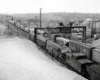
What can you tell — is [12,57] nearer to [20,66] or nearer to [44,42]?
[20,66]

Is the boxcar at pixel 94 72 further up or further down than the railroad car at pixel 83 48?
→ further down

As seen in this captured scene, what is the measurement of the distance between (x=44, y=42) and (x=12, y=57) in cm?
919

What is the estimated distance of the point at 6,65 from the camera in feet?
62.4

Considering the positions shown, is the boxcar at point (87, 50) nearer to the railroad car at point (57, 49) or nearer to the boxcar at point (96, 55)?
the boxcar at point (96, 55)

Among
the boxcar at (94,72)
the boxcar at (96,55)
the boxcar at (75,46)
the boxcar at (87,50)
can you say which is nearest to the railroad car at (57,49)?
the boxcar at (75,46)

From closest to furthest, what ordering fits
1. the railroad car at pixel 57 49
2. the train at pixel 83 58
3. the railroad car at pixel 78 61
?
the train at pixel 83 58, the railroad car at pixel 78 61, the railroad car at pixel 57 49

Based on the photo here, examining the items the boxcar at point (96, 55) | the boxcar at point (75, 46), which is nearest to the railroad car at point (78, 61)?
the boxcar at point (96, 55)

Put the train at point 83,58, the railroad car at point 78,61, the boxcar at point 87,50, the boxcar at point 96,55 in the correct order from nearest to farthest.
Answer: the train at point 83,58 → the railroad car at point 78,61 → the boxcar at point 96,55 → the boxcar at point 87,50

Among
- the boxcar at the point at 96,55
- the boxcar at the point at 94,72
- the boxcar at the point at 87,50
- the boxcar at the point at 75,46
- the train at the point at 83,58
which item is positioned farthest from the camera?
the boxcar at the point at 75,46

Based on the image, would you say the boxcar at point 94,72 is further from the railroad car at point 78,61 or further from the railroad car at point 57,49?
the railroad car at point 57,49

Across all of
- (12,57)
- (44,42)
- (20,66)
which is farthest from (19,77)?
(44,42)

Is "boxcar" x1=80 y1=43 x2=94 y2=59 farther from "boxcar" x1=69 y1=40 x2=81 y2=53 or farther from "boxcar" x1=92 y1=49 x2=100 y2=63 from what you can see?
"boxcar" x1=69 y1=40 x2=81 y2=53

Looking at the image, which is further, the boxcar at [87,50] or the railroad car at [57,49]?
the railroad car at [57,49]

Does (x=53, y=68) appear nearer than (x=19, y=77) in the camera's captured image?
No
